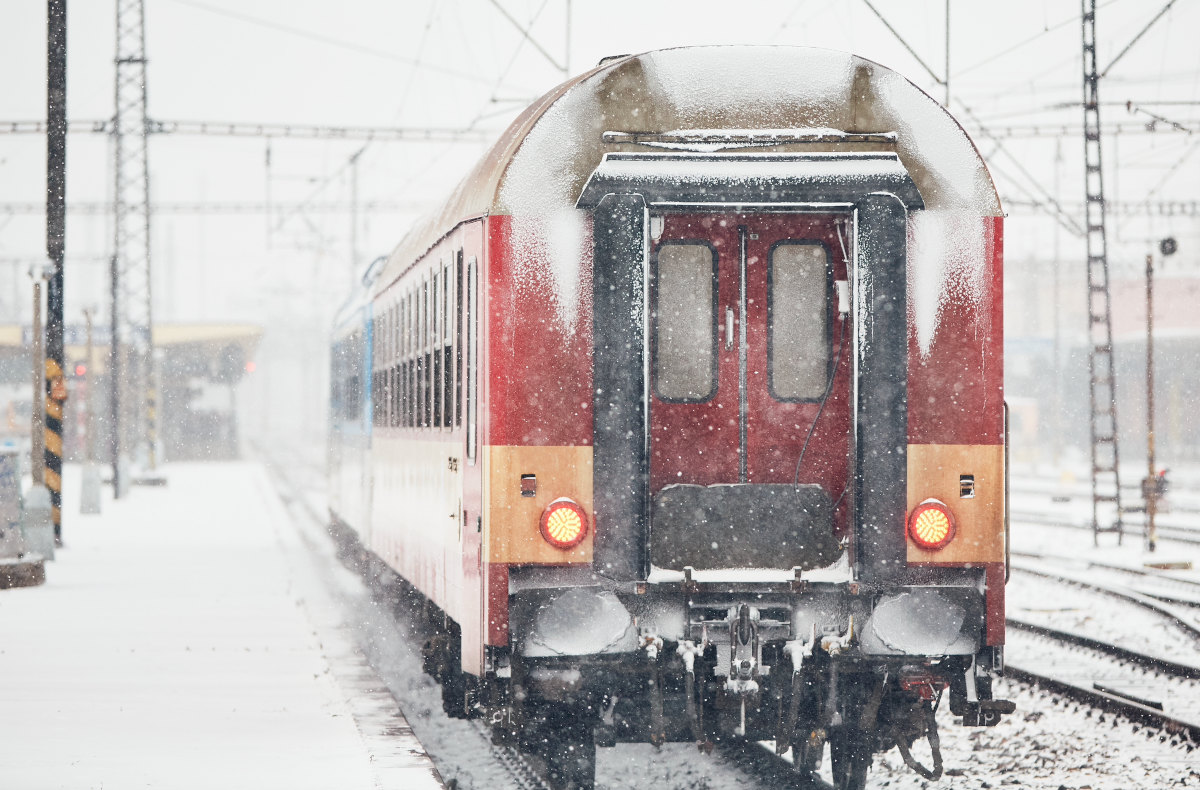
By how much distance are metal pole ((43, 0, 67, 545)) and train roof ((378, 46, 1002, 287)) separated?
12.4 meters

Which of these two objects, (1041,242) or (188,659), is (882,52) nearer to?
(188,659)

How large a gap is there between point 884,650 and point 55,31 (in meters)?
14.6

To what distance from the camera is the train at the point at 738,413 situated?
6.50 metres

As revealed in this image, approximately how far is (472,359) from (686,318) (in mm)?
937

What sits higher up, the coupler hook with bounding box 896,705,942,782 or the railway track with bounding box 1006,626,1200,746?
the coupler hook with bounding box 896,705,942,782

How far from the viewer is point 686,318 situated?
22.3 feet

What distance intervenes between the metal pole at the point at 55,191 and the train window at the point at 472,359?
39.7ft

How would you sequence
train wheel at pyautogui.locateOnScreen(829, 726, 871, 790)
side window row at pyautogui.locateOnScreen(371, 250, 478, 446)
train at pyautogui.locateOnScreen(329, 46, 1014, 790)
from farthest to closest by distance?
side window row at pyautogui.locateOnScreen(371, 250, 478, 446)
train wheel at pyautogui.locateOnScreen(829, 726, 871, 790)
train at pyautogui.locateOnScreen(329, 46, 1014, 790)

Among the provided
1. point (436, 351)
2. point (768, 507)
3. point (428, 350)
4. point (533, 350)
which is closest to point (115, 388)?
point (428, 350)

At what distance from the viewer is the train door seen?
680 cm

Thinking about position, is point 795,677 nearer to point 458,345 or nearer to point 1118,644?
point 458,345

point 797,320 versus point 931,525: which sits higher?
point 797,320

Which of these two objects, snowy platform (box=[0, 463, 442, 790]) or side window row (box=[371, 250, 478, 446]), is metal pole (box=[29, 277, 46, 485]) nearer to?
snowy platform (box=[0, 463, 442, 790])

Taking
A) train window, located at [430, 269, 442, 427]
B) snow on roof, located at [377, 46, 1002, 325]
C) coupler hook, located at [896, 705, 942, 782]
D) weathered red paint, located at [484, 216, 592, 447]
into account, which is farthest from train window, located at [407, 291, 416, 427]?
coupler hook, located at [896, 705, 942, 782]
